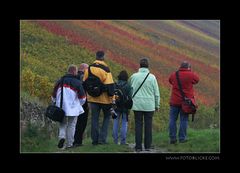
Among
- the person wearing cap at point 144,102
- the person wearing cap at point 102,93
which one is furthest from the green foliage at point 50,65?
the person wearing cap at point 144,102

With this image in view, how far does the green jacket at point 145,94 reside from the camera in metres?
13.4

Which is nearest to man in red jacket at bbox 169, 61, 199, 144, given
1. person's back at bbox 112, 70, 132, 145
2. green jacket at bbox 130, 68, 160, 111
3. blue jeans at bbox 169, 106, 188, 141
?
blue jeans at bbox 169, 106, 188, 141

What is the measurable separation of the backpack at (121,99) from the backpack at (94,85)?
0.68 metres

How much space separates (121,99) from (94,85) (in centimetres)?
95

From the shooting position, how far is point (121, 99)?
14.0 metres

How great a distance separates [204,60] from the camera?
115 ft

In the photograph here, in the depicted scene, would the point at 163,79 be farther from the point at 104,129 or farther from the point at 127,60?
the point at 104,129

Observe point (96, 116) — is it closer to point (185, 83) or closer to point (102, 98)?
point (102, 98)

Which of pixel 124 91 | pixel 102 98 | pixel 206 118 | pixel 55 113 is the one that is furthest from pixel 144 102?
pixel 206 118

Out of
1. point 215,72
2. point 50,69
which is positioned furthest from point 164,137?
point 215,72

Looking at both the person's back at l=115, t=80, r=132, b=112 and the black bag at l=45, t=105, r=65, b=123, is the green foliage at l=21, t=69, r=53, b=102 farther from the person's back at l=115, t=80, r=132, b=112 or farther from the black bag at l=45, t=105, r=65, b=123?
the black bag at l=45, t=105, r=65, b=123

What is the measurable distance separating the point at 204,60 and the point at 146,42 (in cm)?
441

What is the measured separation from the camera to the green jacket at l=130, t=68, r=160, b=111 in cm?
1343

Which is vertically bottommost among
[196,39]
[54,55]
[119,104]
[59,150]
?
[59,150]
